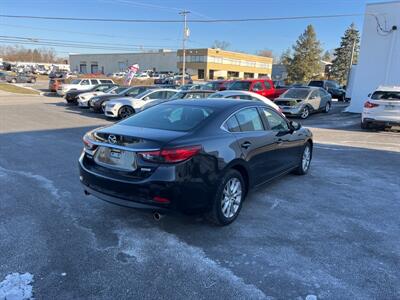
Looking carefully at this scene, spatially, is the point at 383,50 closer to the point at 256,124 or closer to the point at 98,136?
the point at 256,124

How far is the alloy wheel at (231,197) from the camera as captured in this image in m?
4.11

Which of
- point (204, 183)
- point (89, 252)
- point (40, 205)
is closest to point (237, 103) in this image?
point (204, 183)

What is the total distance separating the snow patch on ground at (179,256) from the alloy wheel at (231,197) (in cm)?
72

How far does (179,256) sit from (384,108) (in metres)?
11.2

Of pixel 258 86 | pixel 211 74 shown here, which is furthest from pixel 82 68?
pixel 258 86

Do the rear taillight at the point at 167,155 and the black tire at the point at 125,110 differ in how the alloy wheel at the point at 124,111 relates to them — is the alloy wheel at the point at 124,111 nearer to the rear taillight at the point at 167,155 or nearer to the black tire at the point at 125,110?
the black tire at the point at 125,110

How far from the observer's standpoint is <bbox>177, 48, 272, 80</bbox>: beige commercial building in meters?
86.4

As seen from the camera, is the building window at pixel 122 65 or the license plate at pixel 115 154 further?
the building window at pixel 122 65

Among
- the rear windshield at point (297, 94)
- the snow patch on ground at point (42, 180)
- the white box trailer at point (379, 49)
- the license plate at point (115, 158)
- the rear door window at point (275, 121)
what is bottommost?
the snow patch on ground at point (42, 180)

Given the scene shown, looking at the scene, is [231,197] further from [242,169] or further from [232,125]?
[232,125]

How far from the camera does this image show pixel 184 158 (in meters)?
3.54

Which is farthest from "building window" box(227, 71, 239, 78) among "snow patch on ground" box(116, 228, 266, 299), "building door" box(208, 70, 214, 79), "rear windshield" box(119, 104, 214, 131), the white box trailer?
"snow patch on ground" box(116, 228, 266, 299)

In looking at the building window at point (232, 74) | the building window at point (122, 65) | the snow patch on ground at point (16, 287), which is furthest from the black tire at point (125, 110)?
the building window at point (122, 65)

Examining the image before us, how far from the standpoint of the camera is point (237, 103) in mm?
4707
